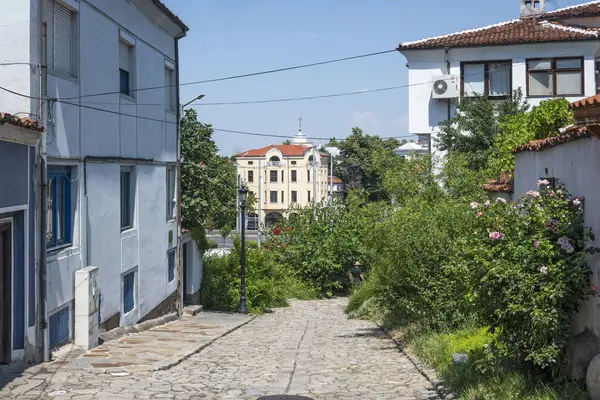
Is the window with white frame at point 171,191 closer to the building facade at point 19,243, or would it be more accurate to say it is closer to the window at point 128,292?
the window at point 128,292

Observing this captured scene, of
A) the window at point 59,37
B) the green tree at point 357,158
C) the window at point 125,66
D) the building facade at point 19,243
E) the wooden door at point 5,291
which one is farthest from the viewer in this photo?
the green tree at point 357,158

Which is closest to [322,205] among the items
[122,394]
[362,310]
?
[362,310]

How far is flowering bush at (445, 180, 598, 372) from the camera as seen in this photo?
788 cm

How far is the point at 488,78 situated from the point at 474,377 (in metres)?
20.6

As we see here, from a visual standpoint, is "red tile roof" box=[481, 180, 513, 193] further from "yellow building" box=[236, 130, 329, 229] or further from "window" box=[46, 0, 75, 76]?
"yellow building" box=[236, 130, 329, 229]

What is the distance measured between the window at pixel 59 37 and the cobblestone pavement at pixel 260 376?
4841 mm

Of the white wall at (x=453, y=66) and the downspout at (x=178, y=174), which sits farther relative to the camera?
the white wall at (x=453, y=66)

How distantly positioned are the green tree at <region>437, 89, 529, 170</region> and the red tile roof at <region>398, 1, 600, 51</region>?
2.16 meters

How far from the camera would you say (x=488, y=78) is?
28266mm

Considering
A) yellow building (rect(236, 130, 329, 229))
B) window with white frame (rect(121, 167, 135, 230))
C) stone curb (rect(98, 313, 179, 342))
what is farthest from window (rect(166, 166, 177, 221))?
yellow building (rect(236, 130, 329, 229))

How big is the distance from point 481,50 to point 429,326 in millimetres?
16682

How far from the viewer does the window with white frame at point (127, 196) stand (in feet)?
54.4

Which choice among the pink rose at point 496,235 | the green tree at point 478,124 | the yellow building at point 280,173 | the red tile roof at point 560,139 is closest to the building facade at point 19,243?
the pink rose at point 496,235

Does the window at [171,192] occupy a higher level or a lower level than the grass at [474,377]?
higher
